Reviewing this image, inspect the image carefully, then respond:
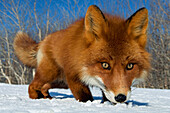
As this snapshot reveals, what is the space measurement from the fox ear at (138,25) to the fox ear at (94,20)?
46 centimetres

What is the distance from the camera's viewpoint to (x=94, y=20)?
2.79 m

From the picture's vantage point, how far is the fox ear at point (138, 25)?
2.80 metres

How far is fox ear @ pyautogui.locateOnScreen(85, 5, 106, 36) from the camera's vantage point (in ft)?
8.86

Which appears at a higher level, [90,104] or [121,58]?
[121,58]

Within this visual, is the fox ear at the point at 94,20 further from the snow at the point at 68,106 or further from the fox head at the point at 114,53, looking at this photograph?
the snow at the point at 68,106

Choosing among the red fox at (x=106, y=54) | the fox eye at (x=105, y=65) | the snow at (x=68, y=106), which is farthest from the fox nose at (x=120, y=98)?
the fox eye at (x=105, y=65)

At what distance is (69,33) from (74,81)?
38.8 inches

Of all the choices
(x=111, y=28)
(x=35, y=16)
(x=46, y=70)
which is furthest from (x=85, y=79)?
(x=35, y=16)

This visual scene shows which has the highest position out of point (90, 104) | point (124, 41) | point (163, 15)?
point (163, 15)

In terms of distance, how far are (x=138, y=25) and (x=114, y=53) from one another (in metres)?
0.79

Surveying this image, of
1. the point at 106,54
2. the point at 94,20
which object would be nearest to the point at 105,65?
the point at 106,54

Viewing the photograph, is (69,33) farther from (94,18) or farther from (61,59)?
(94,18)

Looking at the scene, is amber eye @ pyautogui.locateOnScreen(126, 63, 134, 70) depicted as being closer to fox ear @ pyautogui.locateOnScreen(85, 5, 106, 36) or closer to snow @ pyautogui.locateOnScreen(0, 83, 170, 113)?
snow @ pyautogui.locateOnScreen(0, 83, 170, 113)

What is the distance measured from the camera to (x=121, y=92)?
7.16 ft
